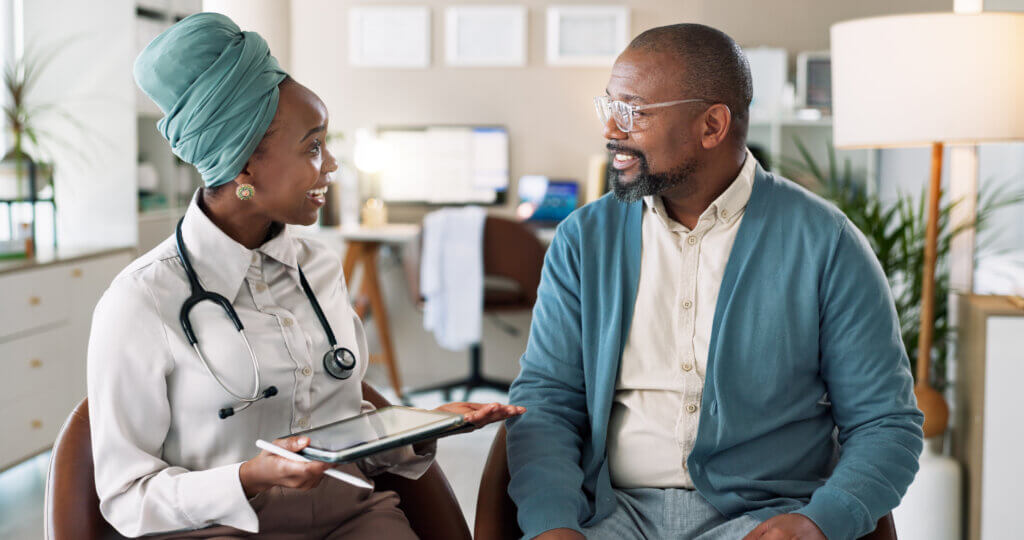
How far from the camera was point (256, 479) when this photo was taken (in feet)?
3.64

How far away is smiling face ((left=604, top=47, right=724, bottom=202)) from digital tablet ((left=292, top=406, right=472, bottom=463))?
0.50 metres

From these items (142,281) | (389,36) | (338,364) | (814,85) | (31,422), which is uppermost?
(389,36)

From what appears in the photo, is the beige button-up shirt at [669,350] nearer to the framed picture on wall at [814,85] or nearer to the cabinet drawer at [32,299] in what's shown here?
the cabinet drawer at [32,299]

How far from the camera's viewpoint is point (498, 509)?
1.35m

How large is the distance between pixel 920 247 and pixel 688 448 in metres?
1.47

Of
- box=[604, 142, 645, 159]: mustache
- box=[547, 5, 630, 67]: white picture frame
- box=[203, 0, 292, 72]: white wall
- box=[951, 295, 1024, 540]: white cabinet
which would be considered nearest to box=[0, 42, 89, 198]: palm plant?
box=[203, 0, 292, 72]: white wall

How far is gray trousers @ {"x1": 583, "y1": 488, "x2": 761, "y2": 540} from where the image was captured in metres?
1.35

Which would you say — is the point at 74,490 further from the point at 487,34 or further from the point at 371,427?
the point at 487,34

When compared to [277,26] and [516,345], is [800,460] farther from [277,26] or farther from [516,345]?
[516,345]

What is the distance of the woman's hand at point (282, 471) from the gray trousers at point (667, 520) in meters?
0.48

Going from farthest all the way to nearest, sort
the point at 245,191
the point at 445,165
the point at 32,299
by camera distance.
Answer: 1. the point at 445,165
2. the point at 32,299
3. the point at 245,191

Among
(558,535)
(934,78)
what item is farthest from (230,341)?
(934,78)

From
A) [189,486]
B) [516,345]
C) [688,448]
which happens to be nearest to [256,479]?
[189,486]

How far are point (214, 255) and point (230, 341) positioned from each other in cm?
14
